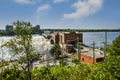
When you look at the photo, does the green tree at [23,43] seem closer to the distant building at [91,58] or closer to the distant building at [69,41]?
the distant building at [91,58]

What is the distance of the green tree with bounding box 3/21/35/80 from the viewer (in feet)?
50.1

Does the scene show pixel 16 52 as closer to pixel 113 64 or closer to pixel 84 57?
pixel 113 64

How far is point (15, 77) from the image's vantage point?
53.6 feet

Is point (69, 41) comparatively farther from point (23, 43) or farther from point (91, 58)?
point (23, 43)

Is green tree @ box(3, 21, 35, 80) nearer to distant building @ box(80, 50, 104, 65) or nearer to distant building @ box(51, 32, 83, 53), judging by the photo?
distant building @ box(80, 50, 104, 65)

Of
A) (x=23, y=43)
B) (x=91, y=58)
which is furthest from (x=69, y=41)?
(x=23, y=43)

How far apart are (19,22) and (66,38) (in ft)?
206

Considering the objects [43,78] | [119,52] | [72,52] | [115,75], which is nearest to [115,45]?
[119,52]

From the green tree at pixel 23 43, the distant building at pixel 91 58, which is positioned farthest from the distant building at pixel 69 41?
the green tree at pixel 23 43

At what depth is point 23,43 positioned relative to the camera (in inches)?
606

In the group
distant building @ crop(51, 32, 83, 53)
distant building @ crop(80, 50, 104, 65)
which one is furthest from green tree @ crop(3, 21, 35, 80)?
distant building @ crop(51, 32, 83, 53)

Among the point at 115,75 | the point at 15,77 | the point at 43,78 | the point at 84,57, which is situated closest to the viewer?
the point at 115,75

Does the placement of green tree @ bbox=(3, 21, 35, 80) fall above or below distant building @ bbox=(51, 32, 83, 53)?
above

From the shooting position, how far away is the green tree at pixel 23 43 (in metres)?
15.3
